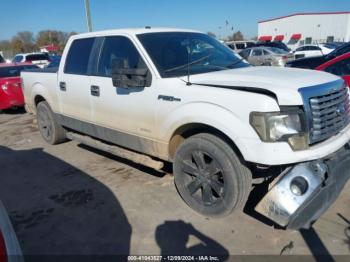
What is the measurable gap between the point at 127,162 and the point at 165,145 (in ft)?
5.55

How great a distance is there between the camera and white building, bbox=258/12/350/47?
196ft

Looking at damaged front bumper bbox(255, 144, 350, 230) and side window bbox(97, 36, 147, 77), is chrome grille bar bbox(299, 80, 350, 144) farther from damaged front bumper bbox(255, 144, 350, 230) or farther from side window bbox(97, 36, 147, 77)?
side window bbox(97, 36, 147, 77)

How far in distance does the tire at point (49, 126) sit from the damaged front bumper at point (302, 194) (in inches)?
177

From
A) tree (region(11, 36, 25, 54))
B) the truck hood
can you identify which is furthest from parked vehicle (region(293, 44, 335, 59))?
tree (region(11, 36, 25, 54))

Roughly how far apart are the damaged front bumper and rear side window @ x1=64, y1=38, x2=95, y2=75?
333 cm

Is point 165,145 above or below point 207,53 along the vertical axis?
below

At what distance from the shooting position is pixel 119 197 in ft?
14.0

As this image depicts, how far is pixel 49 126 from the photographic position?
21.3 ft

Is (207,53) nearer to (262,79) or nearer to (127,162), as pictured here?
(262,79)

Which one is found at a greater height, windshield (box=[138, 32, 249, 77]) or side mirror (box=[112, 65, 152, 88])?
windshield (box=[138, 32, 249, 77])

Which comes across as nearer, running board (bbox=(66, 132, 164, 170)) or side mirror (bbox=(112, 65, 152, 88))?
side mirror (bbox=(112, 65, 152, 88))

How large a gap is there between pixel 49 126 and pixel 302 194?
506 centimetres

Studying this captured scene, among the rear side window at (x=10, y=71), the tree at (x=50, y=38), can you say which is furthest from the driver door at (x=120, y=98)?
the tree at (x=50, y=38)

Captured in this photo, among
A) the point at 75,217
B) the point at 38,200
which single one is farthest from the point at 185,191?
the point at 38,200
